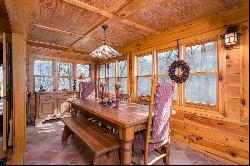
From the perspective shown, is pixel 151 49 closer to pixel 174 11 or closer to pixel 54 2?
pixel 174 11

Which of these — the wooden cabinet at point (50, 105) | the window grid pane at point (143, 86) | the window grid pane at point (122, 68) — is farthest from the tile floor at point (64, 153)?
the window grid pane at point (122, 68)

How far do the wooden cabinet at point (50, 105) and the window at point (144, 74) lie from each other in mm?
2304

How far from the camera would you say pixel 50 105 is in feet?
16.0

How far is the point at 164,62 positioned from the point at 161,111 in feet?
6.59

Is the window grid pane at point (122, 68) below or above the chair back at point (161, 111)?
above

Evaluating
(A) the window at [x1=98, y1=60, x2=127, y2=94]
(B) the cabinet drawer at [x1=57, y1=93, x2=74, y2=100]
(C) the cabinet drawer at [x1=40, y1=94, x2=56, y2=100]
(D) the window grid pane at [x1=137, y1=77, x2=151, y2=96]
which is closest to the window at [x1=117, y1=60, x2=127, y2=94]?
(A) the window at [x1=98, y1=60, x2=127, y2=94]

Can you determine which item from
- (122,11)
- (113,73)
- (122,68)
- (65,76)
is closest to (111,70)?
(113,73)

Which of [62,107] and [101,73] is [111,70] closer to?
[101,73]

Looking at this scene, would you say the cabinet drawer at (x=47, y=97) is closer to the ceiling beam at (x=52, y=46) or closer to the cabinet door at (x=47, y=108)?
the cabinet door at (x=47, y=108)

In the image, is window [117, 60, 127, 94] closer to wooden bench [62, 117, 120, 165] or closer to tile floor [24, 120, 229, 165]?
tile floor [24, 120, 229, 165]

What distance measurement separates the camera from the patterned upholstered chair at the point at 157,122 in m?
2.03

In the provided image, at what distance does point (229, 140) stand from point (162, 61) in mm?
2081

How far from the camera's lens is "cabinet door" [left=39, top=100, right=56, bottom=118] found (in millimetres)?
4723

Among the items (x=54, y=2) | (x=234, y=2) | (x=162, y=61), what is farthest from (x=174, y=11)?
(x=54, y=2)
